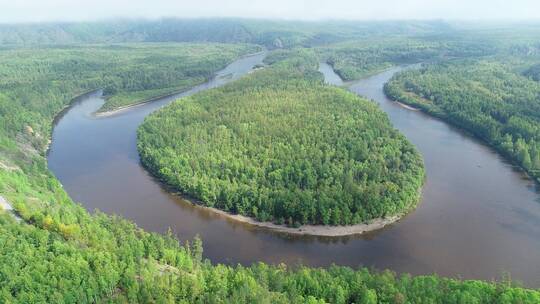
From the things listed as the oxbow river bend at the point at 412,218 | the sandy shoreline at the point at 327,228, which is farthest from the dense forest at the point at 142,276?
the sandy shoreline at the point at 327,228

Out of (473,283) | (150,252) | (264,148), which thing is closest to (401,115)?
(264,148)

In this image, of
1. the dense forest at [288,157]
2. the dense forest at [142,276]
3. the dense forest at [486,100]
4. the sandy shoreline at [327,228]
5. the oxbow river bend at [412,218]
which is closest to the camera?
the dense forest at [142,276]

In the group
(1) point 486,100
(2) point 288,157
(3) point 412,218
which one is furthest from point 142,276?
(1) point 486,100

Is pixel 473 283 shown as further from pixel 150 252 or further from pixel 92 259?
pixel 92 259

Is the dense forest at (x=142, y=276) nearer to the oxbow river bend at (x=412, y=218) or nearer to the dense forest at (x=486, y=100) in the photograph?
the oxbow river bend at (x=412, y=218)

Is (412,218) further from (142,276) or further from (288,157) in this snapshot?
(142,276)

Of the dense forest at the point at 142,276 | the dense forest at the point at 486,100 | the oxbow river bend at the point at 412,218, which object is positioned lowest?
the oxbow river bend at the point at 412,218
